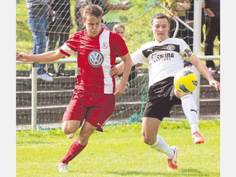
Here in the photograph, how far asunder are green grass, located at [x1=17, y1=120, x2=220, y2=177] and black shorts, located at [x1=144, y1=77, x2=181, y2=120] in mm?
667

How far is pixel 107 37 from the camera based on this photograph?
1012cm

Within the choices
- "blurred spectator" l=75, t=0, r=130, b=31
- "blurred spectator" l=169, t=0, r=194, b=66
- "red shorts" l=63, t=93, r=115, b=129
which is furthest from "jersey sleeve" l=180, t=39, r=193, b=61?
"blurred spectator" l=169, t=0, r=194, b=66

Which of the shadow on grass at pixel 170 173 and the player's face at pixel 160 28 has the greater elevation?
the player's face at pixel 160 28

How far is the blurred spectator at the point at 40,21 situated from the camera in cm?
1530

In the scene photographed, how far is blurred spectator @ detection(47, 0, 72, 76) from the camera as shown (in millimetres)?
15766

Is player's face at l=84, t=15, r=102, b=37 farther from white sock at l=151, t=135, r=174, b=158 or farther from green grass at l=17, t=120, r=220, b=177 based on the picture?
green grass at l=17, t=120, r=220, b=177

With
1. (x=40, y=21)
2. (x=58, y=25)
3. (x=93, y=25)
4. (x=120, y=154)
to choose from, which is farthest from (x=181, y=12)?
(x=93, y=25)

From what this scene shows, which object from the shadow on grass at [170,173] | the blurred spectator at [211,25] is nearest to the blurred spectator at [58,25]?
the blurred spectator at [211,25]

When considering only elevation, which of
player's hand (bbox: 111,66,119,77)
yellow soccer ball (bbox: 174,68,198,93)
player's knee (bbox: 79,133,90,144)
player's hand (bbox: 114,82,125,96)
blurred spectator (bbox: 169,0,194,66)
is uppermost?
blurred spectator (bbox: 169,0,194,66)

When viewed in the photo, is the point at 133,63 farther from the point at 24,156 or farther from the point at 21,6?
the point at 21,6

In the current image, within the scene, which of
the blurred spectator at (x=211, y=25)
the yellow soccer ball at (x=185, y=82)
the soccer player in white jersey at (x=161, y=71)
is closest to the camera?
the yellow soccer ball at (x=185, y=82)

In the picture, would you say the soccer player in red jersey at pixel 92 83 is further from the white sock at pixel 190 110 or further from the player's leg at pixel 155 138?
the white sock at pixel 190 110

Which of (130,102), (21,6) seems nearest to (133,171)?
(130,102)

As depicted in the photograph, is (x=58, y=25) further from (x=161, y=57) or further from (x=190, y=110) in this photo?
(x=190, y=110)
